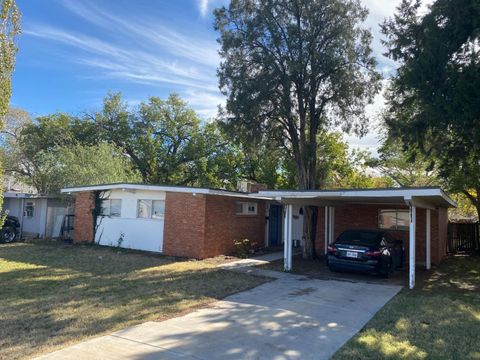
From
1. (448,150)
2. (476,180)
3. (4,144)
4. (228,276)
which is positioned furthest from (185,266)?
(4,144)

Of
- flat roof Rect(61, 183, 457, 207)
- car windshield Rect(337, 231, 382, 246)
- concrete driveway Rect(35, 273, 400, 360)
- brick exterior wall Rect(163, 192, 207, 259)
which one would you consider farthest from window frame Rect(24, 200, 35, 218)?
car windshield Rect(337, 231, 382, 246)

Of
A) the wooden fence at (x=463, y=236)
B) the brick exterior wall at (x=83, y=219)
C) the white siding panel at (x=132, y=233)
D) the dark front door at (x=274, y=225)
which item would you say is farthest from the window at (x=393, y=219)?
the brick exterior wall at (x=83, y=219)

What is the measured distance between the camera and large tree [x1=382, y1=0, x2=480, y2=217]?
11.0 metres

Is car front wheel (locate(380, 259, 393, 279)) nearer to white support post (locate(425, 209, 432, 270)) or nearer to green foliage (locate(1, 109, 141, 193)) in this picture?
white support post (locate(425, 209, 432, 270))

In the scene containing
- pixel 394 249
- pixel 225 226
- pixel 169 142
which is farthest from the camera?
pixel 169 142

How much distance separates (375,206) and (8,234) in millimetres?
18070

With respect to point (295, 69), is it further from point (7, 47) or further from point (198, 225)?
point (7, 47)

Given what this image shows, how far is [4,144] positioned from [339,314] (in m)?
32.5

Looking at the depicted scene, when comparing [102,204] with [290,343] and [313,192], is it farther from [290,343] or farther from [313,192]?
[290,343]

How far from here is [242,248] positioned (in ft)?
57.5

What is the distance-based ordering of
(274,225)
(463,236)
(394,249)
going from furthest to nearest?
(463,236) < (274,225) < (394,249)

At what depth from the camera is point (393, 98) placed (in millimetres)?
16000

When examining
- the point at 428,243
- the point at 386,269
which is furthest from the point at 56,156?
the point at 428,243

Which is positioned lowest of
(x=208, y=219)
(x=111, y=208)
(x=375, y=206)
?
(x=208, y=219)
